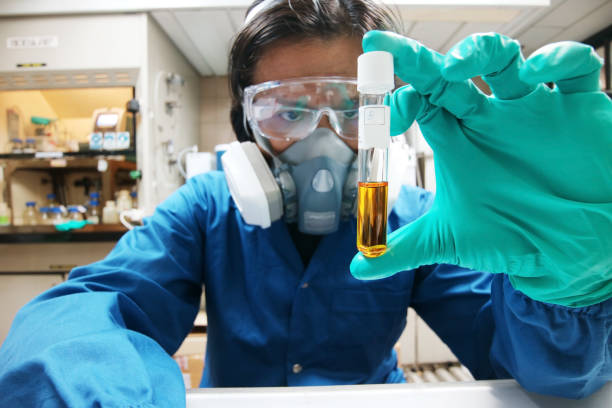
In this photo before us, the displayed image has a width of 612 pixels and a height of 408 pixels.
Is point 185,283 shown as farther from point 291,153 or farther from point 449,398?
point 449,398

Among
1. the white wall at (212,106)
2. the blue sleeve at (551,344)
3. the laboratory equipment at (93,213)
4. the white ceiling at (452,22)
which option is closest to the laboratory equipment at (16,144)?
the laboratory equipment at (93,213)

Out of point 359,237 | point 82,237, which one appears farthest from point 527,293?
point 82,237

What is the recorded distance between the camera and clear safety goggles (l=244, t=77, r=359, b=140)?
0.75m

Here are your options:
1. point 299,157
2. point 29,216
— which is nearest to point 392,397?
point 299,157

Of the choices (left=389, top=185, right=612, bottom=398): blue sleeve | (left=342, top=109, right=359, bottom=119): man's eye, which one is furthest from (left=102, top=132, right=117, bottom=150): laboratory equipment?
(left=389, top=185, right=612, bottom=398): blue sleeve

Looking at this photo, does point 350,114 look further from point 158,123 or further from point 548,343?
point 158,123

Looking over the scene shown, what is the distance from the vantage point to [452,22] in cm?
220

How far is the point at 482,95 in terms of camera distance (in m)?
0.40

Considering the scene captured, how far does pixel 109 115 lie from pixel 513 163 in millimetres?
2239

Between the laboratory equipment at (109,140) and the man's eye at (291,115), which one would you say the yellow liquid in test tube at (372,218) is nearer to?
the man's eye at (291,115)

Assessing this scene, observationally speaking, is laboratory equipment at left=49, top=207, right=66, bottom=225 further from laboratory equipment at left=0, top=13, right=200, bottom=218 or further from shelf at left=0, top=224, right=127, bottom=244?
laboratory equipment at left=0, top=13, right=200, bottom=218

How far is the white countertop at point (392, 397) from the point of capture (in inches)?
18.6

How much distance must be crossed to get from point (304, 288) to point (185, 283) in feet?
1.08

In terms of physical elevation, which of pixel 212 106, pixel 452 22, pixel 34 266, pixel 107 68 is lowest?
pixel 34 266
